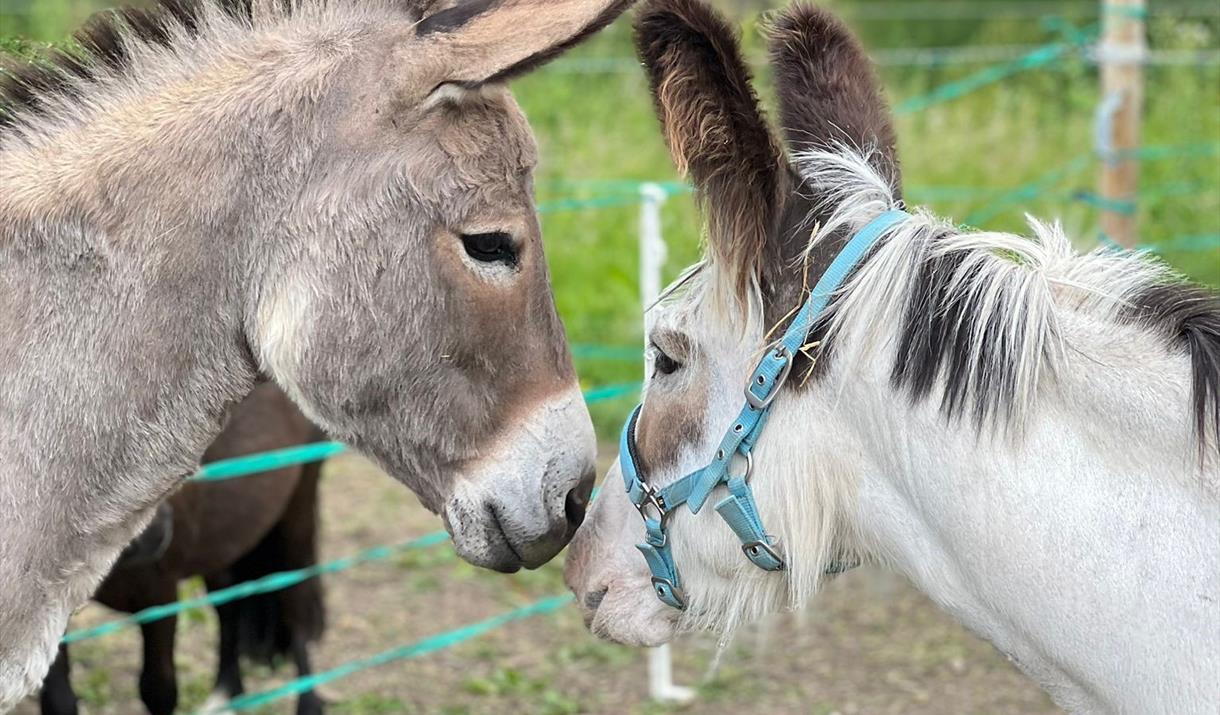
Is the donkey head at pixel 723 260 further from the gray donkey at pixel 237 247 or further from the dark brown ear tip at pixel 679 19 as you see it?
the gray donkey at pixel 237 247

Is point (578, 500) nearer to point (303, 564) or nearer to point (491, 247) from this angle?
point (491, 247)

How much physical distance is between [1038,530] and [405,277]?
105cm

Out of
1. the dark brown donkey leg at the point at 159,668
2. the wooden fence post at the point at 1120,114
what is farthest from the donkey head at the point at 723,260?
the wooden fence post at the point at 1120,114

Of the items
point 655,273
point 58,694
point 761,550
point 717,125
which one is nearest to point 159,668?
point 58,694

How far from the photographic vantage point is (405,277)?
6.89 ft

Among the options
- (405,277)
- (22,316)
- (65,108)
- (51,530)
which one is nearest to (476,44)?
(405,277)

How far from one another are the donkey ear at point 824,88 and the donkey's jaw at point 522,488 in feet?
2.08

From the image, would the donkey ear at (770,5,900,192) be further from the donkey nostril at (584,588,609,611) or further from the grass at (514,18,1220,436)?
the grass at (514,18,1220,436)

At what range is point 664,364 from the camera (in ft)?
7.43

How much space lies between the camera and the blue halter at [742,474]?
198 cm

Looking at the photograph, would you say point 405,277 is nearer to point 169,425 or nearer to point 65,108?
point 169,425

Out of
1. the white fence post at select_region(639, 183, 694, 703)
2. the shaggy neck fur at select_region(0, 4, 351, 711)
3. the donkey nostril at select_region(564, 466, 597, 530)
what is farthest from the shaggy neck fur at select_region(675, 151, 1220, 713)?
the white fence post at select_region(639, 183, 694, 703)

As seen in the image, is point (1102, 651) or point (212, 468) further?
point (212, 468)

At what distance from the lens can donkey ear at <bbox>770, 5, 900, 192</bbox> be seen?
215 centimetres
